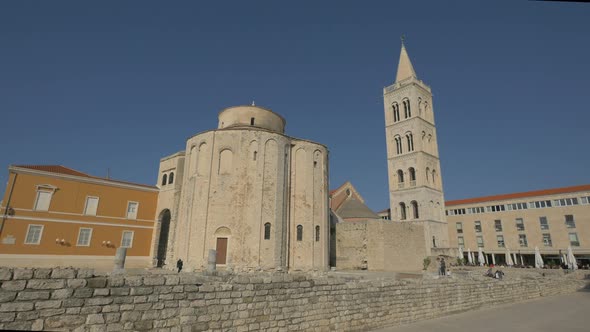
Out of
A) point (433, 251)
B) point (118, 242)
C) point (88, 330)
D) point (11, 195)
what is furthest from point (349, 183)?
point (88, 330)

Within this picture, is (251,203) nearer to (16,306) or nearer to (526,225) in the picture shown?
(16,306)

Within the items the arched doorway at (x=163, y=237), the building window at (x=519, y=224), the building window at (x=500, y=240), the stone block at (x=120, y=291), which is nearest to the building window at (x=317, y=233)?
the arched doorway at (x=163, y=237)

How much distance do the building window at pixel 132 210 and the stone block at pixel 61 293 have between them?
21.2 meters

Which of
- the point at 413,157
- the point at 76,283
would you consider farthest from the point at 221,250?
the point at 413,157

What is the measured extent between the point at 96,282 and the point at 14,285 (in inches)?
46.5

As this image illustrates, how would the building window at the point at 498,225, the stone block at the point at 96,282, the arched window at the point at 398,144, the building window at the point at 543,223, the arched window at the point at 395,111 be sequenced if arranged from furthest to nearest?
the building window at the point at 498,225 < the arched window at the point at 395,111 < the arched window at the point at 398,144 < the building window at the point at 543,223 < the stone block at the point at 96,282

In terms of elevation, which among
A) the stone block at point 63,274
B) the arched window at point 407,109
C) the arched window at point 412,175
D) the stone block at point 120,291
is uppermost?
the arched window at point 407,109

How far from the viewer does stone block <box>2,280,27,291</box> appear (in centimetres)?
502

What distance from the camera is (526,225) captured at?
4288cm

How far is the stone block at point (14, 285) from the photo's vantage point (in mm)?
5024

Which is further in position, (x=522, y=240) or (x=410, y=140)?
(x=522, y=240)

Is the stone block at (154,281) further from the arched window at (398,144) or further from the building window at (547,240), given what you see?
the building window at (547,240)

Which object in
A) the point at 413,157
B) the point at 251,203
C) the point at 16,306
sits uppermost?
the point at 413,157

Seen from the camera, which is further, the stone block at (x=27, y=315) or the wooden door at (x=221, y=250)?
the wooden door at (x=221, y=250)
